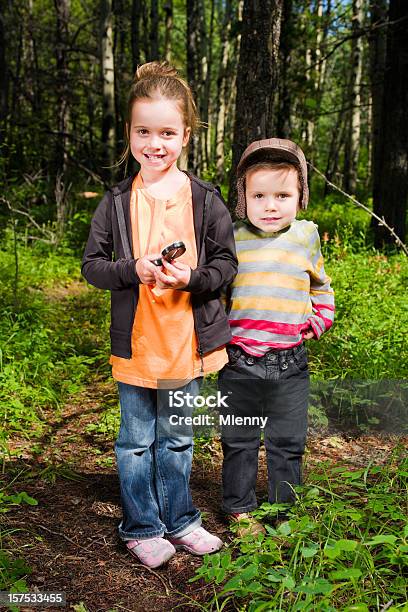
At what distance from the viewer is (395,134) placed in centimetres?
888

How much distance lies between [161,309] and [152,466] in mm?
794

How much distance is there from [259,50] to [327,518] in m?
3.71

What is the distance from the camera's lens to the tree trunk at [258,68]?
16.6 feet

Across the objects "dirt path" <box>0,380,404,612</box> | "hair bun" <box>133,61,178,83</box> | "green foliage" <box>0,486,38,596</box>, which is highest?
"hair bun" <box>133,61,178,83</box>

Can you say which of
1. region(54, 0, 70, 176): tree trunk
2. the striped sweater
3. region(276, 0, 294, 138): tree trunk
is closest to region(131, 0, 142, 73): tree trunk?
region(54, 0, 70, 176): tree trunk

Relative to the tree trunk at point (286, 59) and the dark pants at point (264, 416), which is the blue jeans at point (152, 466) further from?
the tree trunk at point (286, 59)

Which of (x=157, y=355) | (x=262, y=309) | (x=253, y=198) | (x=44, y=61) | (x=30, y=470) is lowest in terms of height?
(x=30, y=470)

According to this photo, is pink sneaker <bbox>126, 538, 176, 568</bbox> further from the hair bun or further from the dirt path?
the hair bun

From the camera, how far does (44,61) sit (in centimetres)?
2212

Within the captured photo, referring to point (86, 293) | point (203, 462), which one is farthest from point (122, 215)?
point (86, 293)

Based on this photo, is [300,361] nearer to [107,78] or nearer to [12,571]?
[12,571]

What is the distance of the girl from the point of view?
2.53 metres

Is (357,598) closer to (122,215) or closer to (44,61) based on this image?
(122,215)

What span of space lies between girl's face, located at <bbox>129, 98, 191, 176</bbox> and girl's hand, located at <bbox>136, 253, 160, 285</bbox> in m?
0.39
